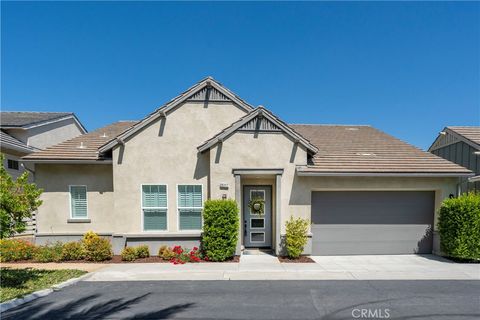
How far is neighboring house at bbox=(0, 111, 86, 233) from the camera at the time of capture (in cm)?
1386

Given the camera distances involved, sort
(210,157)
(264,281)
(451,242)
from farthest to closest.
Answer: (210,157) < (451,242) < (264,281)

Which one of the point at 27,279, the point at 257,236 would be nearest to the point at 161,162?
the point at 257,236

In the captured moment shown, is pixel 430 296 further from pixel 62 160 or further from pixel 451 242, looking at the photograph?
pixel 62 160

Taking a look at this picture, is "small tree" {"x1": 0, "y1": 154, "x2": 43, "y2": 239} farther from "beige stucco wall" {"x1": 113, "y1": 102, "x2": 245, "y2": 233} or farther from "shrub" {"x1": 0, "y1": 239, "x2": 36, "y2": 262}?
"shrub" {"x1": 0, "y1": 239, "x2": 36, "y2": 262}

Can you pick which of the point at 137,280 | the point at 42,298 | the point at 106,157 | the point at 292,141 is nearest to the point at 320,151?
the point at 292,141

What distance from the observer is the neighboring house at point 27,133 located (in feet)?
45.5

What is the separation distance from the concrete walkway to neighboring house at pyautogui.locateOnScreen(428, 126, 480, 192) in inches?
269

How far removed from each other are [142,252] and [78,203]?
3.75 meters

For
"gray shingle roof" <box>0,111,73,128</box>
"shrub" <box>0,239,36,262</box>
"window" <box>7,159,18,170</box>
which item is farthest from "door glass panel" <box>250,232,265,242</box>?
"gray shingle roof" <box>0,111,73,128</box>

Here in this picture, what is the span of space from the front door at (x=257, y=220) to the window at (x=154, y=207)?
11.1 feet

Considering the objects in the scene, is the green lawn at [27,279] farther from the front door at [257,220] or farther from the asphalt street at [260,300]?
the front door at [257,220]

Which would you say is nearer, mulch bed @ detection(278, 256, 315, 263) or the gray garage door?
mulch bed @ detection(278, 256, 315, 263)

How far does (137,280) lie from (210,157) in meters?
4.77

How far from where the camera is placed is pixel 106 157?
998 centimetres
